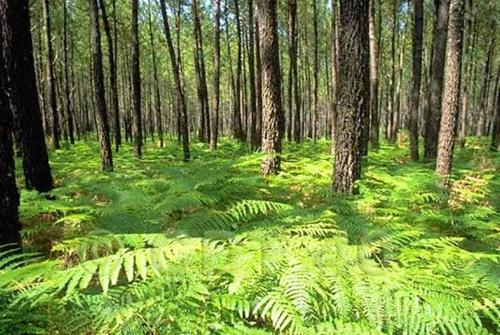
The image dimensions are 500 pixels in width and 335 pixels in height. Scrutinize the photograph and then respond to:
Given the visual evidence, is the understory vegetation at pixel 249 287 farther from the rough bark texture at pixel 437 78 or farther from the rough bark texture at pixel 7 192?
the rough bark texture at pixel 437 78

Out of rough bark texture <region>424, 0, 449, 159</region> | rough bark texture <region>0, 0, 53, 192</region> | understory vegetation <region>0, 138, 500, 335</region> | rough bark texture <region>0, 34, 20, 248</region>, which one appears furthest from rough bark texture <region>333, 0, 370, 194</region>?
rough bark texture <region>424, 0, 449, 159</region>

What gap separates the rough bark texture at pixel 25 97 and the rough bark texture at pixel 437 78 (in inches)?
422

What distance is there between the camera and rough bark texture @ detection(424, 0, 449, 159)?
1190 cm

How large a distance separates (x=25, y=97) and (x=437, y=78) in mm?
11381

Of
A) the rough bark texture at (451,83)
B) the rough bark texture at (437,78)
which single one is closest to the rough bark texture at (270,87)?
the rough bark texture at (451,83)

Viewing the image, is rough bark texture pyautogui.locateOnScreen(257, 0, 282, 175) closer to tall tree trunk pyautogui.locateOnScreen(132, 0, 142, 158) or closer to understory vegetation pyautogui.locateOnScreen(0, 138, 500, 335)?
understory vegetation pyautogui.locateOnScreen(0, 138, 500, 335)

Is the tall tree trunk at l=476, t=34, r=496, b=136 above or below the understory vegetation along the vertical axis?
above

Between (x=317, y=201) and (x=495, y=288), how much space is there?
364 centimetres

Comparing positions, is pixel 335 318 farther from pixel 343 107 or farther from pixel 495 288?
pixel 343 107

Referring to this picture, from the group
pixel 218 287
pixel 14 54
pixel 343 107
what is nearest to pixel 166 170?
pixel 343 107

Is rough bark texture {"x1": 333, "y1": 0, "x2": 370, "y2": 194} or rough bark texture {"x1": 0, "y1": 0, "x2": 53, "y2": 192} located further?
rough bark texture {"x1": 0, "y1": 0, "x2": 53, "y2": 192}

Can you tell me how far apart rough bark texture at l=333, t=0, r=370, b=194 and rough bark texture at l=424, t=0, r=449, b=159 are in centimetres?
730

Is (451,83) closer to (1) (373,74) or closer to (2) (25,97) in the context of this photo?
(2) (25,97)

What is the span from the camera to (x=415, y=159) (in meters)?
13.8
